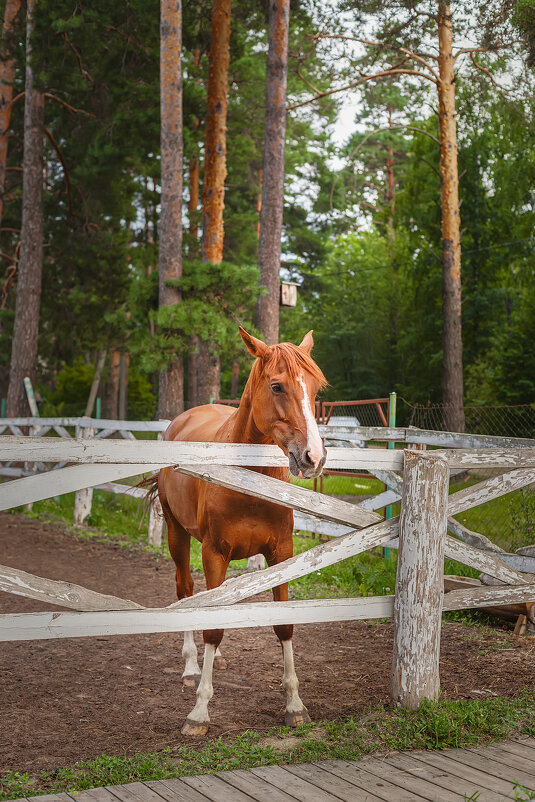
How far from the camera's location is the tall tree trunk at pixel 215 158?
46.2 ft

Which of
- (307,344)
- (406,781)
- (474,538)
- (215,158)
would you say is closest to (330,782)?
(406,781)

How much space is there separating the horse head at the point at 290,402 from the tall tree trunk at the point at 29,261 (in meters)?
15.3

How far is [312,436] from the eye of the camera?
350 cm

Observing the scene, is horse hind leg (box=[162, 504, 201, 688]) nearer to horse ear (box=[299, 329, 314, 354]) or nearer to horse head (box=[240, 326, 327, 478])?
horse head (box=[240, 326, 327, 478])

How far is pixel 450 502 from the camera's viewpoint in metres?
4.17

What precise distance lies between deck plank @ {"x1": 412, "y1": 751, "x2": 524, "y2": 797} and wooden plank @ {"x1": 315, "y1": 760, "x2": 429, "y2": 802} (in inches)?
9.5

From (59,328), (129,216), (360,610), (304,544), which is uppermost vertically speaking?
(129,216)

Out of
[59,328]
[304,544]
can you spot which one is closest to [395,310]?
[59,328]

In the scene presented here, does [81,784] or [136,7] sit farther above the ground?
[136,7]

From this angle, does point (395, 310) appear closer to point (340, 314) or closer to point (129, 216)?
point (340, 314)

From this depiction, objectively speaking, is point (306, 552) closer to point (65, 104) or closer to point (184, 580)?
point (184, 580)

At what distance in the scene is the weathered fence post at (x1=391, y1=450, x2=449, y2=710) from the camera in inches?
158

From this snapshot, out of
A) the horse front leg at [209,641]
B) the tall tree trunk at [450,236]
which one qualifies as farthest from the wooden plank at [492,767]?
the tall tree trunk at [450,236]

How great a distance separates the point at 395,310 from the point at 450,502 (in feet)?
88.3
